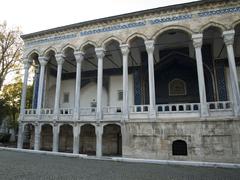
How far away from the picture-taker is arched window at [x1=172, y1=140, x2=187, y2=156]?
10.8m

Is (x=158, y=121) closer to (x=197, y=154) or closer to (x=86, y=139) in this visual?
(x=197, y=154)

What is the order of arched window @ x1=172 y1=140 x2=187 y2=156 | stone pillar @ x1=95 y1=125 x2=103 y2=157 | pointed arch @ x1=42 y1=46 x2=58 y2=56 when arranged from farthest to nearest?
pointed arch @ x1=42 y1=46 x2=58 y2=56, stone pillar @ x1=95 y1=125 x2=103 y2=157, arched window @ x1=172 y1=140 x2=187 y2=156

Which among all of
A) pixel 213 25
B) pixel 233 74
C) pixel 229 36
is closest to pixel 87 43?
pixel 213 25

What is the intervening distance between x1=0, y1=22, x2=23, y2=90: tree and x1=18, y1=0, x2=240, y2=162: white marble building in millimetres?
4416

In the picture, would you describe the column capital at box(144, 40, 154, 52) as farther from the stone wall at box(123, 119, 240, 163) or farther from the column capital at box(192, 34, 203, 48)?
the stone wall at box(123, 119, 240, 163)

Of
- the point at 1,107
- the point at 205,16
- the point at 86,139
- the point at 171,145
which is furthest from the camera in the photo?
the point at 1,107

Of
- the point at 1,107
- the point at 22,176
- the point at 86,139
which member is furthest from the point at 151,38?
the point at 1,107

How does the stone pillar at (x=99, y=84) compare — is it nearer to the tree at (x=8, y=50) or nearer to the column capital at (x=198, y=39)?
the column capital at (x=198, y=39)

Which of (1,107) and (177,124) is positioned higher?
(1,107)

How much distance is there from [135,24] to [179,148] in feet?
25.9

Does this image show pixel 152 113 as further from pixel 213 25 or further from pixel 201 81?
pixel 213 25

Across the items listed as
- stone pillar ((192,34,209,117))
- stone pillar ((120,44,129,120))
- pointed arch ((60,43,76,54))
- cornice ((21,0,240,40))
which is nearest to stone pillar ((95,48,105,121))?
stone pillar ((120,44,129,120))

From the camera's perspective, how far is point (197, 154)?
401 inches

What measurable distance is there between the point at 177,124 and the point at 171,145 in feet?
3.80
